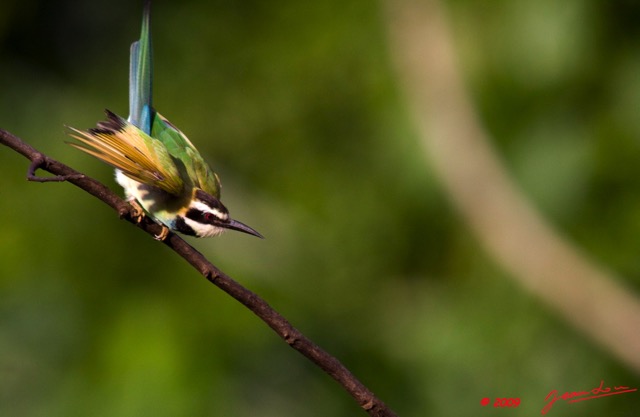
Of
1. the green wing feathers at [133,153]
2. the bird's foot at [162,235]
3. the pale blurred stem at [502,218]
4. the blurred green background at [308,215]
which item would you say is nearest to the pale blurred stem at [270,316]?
the bird's foot at [162,235]

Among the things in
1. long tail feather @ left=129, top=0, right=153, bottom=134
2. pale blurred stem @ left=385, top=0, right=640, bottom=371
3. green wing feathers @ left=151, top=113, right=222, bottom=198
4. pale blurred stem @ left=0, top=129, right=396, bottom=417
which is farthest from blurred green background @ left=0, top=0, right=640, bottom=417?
pale blurred stem @ left=0, top=129, right=396, bottom=417

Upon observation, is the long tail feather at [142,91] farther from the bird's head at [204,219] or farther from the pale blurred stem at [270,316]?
the pale blurred stem at [270,316]

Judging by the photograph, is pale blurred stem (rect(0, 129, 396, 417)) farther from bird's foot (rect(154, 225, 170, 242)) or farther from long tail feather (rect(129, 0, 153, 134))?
A: long tail feather (rect(129, 0, 153, 134))

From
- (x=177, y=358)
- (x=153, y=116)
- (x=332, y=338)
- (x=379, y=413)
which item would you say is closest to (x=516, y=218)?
(x=332, y=338)

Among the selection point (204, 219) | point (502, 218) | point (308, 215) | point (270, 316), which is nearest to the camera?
point (270, 316)

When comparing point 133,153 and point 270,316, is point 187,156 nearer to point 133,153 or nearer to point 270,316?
point 133,153

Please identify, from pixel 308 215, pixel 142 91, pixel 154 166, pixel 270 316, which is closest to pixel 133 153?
pixel 154 166

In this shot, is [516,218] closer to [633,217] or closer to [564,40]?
[633,217]
